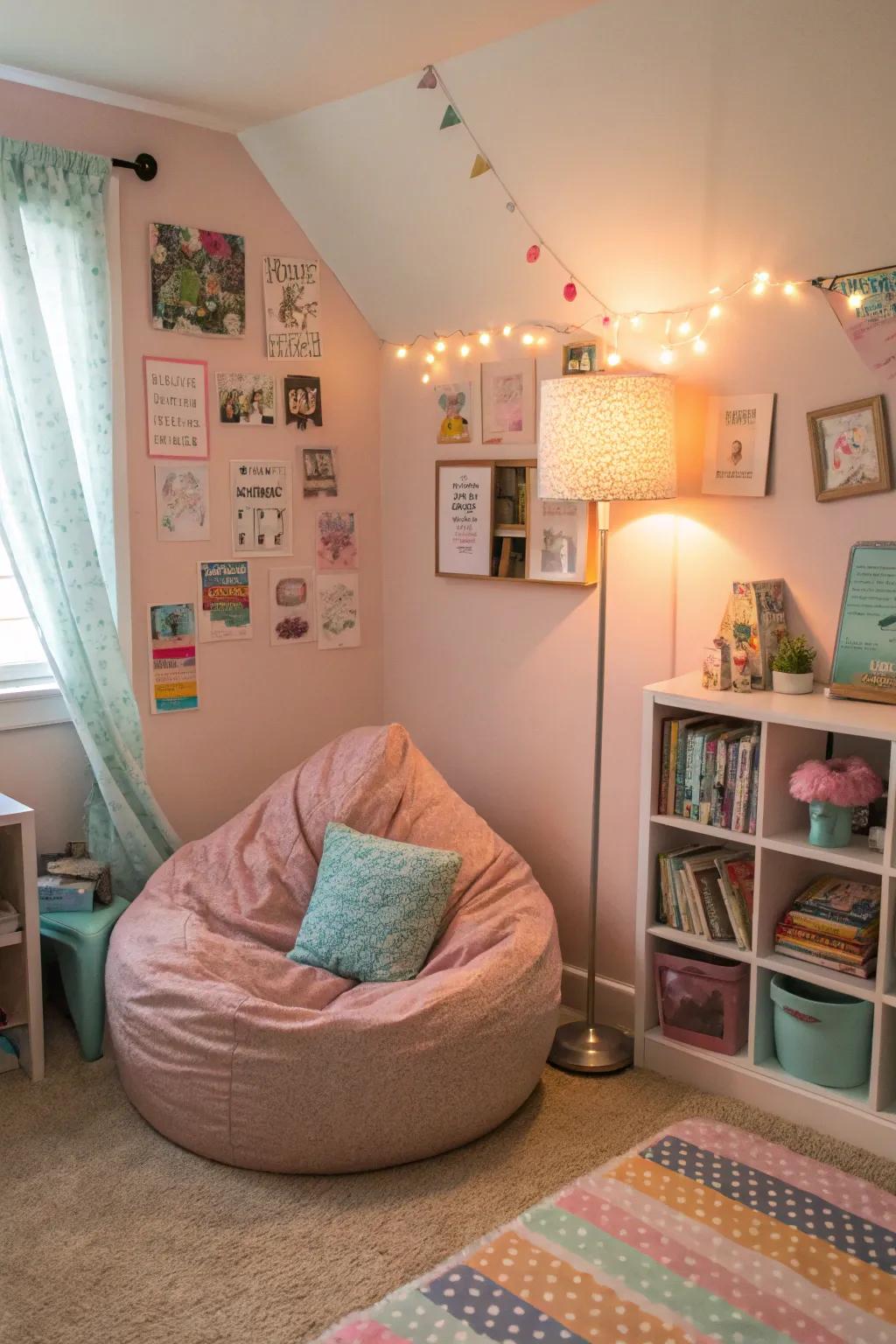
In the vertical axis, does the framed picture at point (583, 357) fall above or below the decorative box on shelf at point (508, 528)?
above

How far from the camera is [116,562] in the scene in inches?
127

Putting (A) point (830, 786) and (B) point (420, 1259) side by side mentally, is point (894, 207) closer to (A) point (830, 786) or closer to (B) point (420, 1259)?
(A) point (830, 786)

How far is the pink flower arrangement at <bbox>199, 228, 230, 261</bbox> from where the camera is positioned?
10.8 feet

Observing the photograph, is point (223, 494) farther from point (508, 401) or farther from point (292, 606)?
point (508, 401)

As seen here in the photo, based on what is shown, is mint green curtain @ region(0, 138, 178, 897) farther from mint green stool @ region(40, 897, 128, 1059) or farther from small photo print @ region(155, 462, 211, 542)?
mint green stool @ region(40, 897, 128, 1059)

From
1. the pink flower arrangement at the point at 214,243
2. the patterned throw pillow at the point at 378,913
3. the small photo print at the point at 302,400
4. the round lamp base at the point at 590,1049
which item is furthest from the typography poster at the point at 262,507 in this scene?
the round lamp base at the point at 590,1049

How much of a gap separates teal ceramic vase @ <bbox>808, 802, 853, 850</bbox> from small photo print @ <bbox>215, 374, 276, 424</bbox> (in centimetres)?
192

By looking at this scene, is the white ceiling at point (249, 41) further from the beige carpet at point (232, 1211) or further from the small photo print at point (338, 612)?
the beige carpet at point (232, 1211)

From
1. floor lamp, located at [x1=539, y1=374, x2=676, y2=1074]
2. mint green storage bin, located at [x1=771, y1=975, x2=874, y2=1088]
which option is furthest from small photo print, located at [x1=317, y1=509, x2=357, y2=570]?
mint green storage bin, located at [x1=771, y1=975, x2=874, y2=1088]

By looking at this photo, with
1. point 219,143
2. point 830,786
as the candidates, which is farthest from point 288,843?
point 219,143

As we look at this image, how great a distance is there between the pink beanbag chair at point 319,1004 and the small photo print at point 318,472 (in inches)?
35.3

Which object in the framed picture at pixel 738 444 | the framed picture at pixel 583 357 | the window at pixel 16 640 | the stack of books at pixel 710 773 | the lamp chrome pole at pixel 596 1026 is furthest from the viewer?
the window at pixel 16 640

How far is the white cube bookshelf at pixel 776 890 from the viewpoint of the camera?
8.00ft

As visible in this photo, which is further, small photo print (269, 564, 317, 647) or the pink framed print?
small photo print (269, 564, 317, 647)
